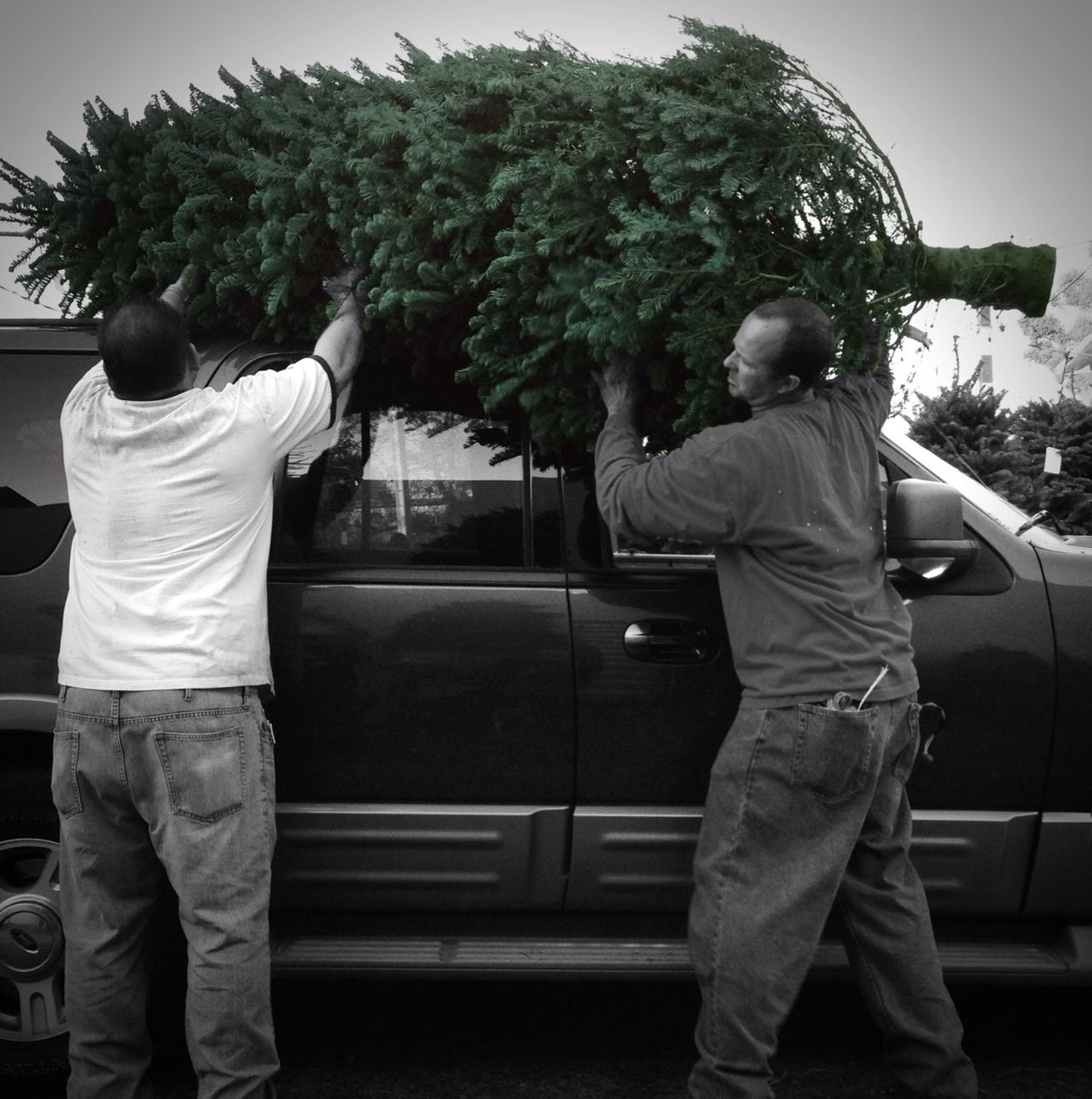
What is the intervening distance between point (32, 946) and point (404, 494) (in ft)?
4.76

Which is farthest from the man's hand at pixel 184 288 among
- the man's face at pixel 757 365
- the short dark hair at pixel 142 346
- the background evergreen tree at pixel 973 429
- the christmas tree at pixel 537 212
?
the background evergreen tree at pixel 973 429

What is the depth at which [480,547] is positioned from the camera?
2.96 metres

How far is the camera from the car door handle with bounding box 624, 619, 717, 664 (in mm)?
2887

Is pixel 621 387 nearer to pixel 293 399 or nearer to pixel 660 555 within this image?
pixel 660 555

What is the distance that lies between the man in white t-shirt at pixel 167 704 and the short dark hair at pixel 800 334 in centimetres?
103

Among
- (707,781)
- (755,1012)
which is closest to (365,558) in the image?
(707,781)

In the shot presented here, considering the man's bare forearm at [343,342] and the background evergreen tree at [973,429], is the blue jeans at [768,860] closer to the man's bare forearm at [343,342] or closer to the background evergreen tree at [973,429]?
the man's bare forearm at [343,342]

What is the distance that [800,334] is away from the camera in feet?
8.29

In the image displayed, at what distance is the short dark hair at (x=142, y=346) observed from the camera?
246 cm

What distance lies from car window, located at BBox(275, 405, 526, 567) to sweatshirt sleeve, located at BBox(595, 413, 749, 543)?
0.47 m

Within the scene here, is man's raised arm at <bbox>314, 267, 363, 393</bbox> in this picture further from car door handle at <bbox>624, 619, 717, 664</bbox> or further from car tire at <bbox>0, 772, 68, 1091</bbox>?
Result: car tire at <bbox>0, 772, 68, 1091</bbox>

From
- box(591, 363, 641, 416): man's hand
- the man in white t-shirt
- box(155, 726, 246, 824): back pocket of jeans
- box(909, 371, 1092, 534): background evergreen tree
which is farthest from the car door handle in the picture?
box(909, 371, 1092, 534): background evergreen tree

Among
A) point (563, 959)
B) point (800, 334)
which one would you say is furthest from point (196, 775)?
point (800, 334)

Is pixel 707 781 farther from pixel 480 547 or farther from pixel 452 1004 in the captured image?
pixel 452 1004
